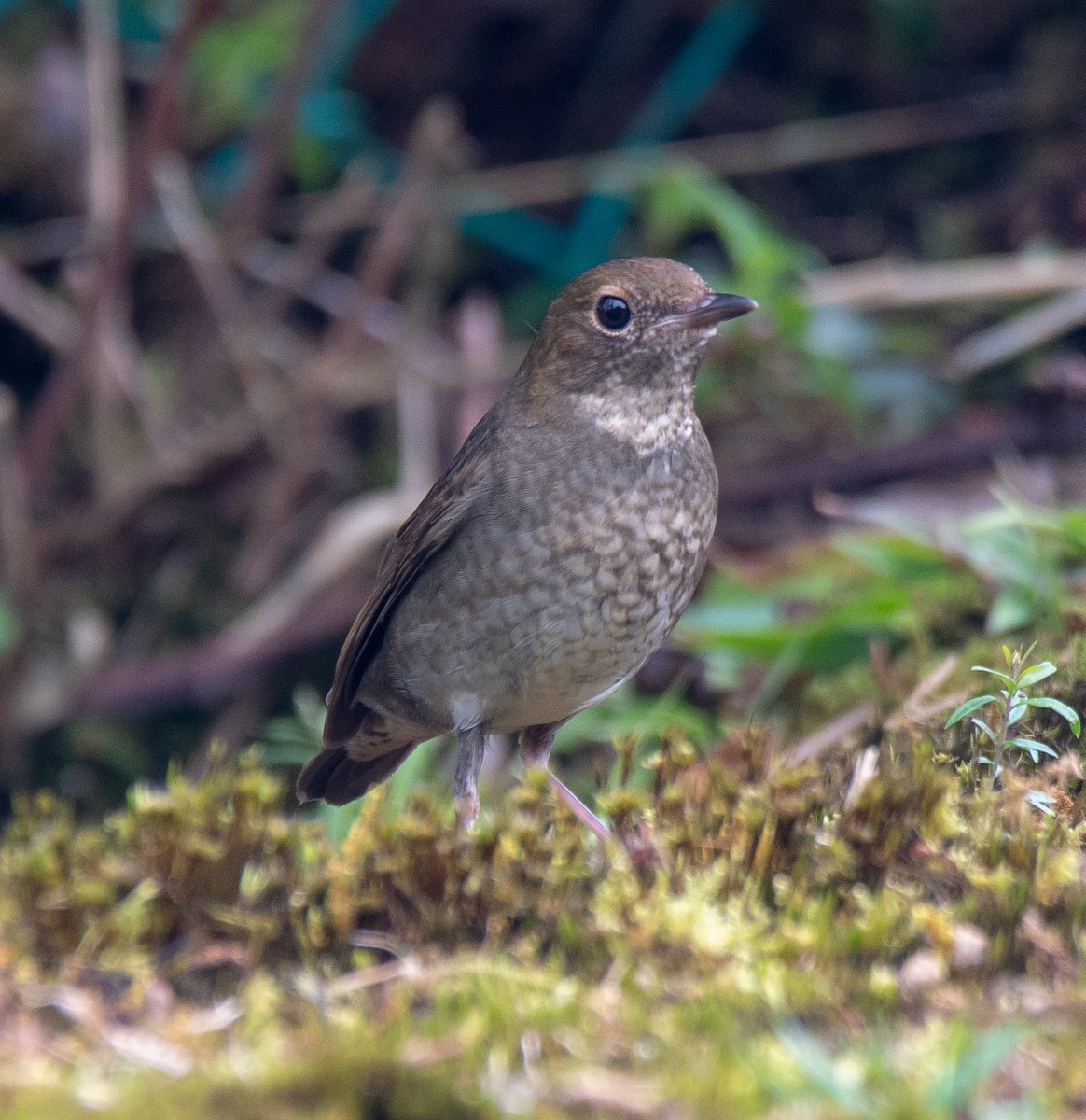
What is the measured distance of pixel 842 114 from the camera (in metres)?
7.65

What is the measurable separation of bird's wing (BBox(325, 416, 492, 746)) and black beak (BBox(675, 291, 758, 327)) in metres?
0.60

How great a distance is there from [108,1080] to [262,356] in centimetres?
478

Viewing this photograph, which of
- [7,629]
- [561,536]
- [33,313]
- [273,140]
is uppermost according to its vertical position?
[273,140]

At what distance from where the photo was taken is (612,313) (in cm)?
378

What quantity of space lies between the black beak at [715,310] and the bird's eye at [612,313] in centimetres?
13

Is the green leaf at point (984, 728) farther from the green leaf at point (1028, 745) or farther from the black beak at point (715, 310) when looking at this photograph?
the black beak at point (715, 310)

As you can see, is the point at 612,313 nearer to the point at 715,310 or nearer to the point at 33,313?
the point at 715,310

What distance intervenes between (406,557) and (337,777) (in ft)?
2.52

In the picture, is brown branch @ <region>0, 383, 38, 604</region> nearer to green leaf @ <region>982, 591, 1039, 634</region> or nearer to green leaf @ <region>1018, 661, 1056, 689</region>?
green leaf @ <region>982, 591, 1039, 634</region>

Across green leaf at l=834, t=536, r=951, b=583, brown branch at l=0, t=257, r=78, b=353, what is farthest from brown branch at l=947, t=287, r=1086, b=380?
brown branch at l=0, t=257, r=78, b=353

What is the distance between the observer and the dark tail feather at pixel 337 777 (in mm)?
4164

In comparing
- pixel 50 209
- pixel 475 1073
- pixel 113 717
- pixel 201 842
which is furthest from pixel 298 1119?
pixel 50 209

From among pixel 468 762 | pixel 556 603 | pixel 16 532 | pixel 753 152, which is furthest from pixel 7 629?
pixel 753 152

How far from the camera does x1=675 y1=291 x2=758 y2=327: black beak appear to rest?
3668mm
